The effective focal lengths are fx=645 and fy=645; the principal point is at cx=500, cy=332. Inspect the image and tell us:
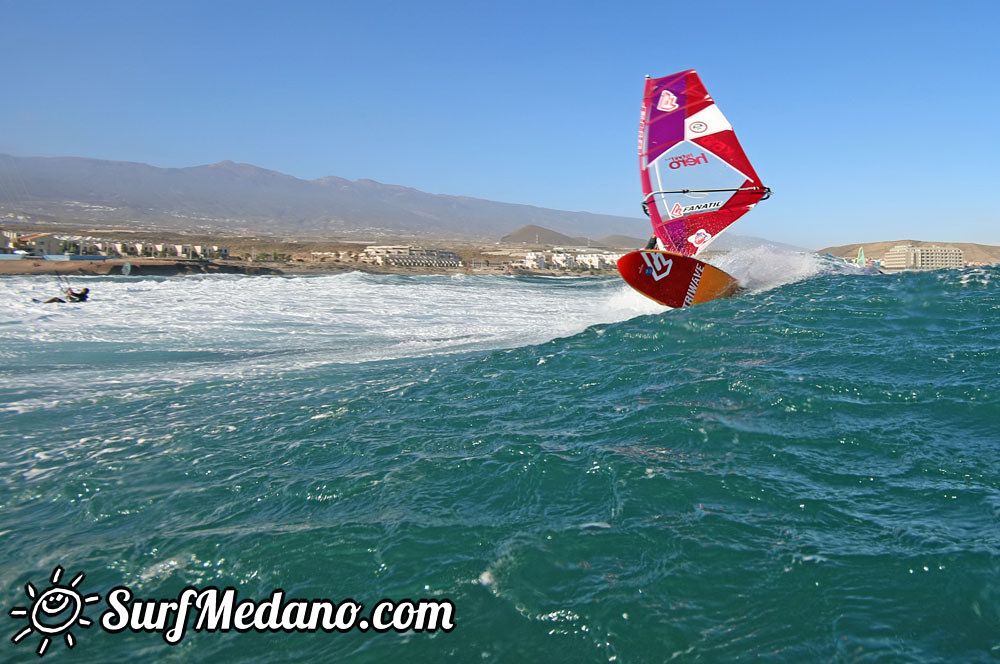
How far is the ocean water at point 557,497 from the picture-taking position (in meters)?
2.88

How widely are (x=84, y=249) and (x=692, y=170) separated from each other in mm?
57961

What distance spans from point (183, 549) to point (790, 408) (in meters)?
5.03

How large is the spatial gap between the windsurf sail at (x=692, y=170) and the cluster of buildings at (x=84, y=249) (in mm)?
47766

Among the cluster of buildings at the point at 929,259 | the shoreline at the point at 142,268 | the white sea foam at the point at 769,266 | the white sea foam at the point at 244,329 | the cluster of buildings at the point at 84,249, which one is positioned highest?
the cluster of buildings at the point at 929,259

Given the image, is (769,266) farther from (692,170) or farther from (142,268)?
(142,268)

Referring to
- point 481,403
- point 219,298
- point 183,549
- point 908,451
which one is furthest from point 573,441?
point 219,298

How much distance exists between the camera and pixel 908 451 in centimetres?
476

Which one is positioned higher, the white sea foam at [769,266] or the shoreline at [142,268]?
the white sea foam at [769,266]

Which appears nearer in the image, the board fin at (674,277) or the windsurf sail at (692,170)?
the board fin at (674,277)

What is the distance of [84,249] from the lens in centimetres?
5634

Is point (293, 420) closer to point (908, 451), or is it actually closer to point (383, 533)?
point (383, 533)

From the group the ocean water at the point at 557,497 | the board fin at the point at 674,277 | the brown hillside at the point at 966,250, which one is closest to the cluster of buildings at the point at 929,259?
the brown hillside at the point at 966,250

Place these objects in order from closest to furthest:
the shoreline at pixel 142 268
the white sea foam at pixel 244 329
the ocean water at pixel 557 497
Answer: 1. the ocean water at pixel 557 497
2. the white sea foam at pixel 244 329
3. the shoreline at pixel 142 268

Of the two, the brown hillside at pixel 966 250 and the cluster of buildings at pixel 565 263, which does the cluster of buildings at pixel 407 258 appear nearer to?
the cluster of buildings at pixel 565 263
